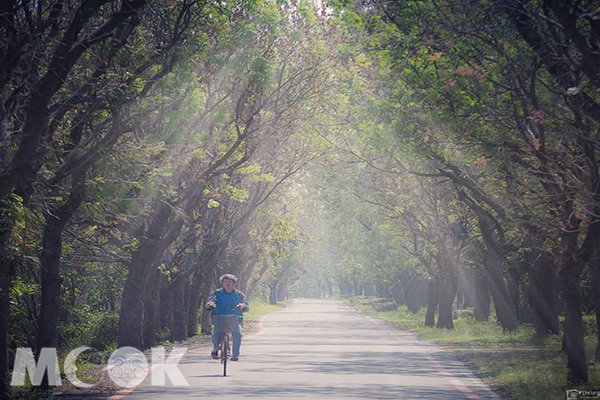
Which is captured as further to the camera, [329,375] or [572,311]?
[329,375]

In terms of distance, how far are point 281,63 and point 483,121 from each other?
906cm

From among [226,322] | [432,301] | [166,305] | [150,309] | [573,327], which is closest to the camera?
[573,327]

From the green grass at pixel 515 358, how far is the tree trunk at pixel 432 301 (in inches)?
224

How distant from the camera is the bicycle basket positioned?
2123cm

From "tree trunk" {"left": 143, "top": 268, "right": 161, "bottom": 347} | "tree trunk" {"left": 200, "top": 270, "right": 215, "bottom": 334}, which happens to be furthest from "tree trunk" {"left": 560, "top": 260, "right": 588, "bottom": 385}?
"tree trunk" {"left": 200, "top": 270, "right": 215, "bottom": 334}

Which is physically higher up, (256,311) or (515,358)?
(256,311)

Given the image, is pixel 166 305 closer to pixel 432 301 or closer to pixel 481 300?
pixel 432 301

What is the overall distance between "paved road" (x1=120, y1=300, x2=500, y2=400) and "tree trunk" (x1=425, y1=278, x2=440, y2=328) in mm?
18082

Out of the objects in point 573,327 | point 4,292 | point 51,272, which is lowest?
point 573,327

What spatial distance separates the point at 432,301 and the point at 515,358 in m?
26.0

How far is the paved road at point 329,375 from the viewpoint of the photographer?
55.1ft

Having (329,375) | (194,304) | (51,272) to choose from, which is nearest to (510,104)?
(329,375)

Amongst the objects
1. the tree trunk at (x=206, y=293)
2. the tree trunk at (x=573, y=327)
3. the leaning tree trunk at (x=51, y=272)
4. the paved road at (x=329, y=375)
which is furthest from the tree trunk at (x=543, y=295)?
the leaning tree trunk at (x=51, y=272)

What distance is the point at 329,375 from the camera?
68.2ft
